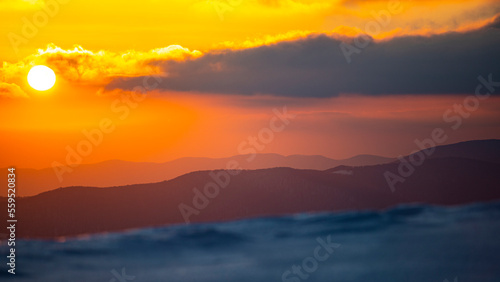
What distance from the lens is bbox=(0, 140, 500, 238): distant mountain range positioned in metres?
14.9

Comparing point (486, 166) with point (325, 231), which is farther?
point (486, 166)

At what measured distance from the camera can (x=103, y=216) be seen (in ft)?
50.1

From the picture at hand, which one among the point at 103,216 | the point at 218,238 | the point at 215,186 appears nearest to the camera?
the point at 218,238

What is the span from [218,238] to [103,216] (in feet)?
16.9

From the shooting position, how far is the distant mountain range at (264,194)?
14930mm

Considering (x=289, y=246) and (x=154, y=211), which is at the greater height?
(x=154, y=211)

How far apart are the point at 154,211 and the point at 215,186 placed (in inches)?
136

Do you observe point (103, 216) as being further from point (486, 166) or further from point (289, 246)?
point (486, 166)

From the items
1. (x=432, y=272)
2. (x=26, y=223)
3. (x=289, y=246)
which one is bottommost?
(x=432, y=272)

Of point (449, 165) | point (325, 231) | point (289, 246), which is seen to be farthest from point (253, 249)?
point (449, 165)

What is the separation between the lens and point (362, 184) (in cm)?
1636

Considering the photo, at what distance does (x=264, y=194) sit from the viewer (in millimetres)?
16266

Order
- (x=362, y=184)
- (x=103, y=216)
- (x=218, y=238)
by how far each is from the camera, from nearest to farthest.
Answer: (x=218, y=238) → (x=103, y=216) → (x=362, y=184)

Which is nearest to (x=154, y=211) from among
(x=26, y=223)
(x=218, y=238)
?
(x=26, y=223)
